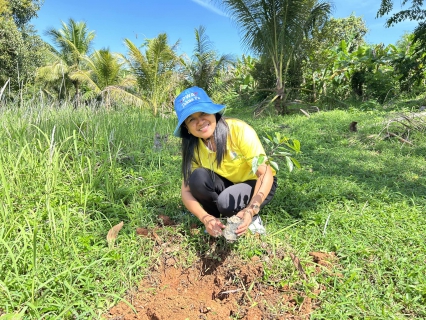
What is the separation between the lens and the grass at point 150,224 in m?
1.24

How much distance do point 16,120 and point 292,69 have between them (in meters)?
9.41

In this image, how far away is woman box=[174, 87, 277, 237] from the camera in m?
1.42

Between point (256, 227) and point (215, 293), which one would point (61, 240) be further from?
point (256, 227)

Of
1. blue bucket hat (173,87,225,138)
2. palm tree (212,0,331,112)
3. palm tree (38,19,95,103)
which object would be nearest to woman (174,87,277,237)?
blue bucket hat (173,87,225,138)

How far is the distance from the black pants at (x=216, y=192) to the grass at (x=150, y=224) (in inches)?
8.0

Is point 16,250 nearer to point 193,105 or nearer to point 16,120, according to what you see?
point 193,105

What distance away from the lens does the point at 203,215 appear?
151 centimetres

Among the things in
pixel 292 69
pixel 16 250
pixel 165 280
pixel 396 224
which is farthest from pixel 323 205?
pixel 292 69

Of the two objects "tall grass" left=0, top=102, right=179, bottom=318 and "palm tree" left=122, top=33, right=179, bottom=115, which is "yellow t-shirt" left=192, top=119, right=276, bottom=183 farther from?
"palm tree" left=122, top=33, right=179, bottom=115

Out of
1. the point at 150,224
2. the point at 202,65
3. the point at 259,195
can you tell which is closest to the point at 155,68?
the point at 202,65

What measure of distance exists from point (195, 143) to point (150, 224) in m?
0.66

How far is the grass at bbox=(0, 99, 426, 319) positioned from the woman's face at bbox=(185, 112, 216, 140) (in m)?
0.64

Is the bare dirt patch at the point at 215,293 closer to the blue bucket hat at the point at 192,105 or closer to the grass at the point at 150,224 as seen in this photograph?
the grass at the point at 150,224

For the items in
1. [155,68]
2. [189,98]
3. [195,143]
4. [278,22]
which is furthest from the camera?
[155,68]
